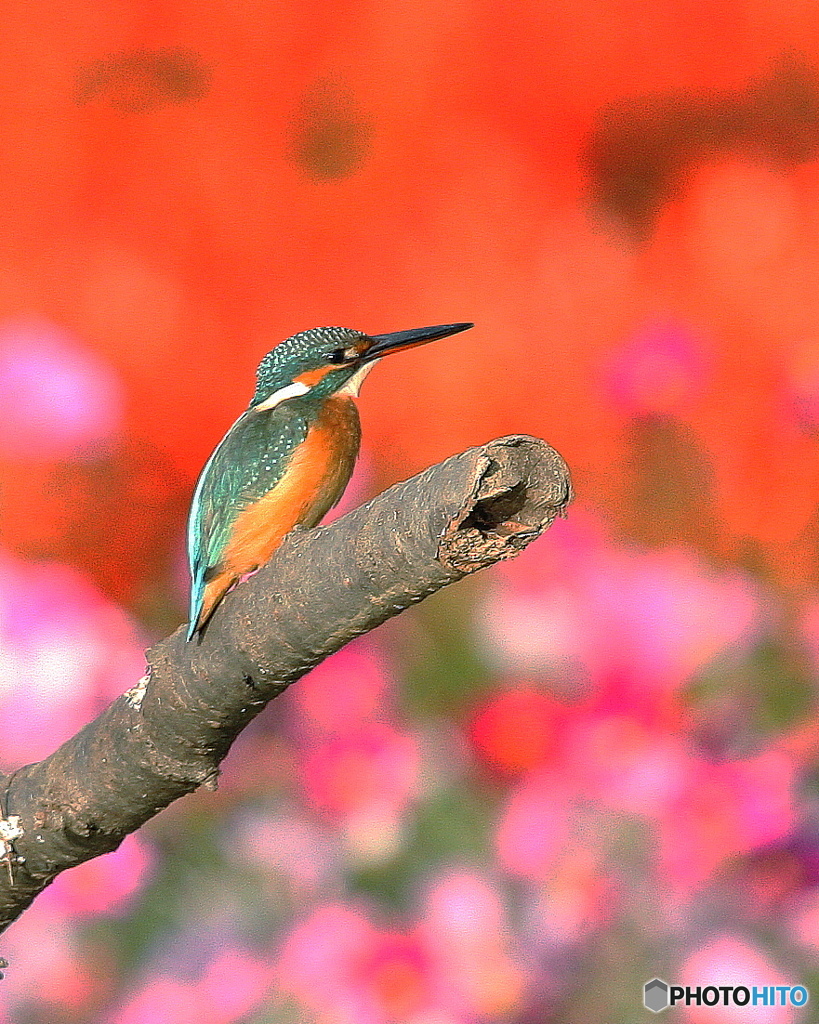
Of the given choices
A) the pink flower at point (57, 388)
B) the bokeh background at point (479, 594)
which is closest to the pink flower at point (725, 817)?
the bokeh background at point (479, 594)

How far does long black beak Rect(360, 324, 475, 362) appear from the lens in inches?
30.5

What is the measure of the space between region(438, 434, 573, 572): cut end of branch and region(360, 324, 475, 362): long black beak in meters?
0.34

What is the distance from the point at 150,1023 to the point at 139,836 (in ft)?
0.63

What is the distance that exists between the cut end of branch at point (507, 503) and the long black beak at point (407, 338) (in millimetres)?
341

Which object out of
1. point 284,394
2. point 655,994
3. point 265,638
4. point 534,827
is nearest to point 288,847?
point 534,827

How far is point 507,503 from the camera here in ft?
1.40

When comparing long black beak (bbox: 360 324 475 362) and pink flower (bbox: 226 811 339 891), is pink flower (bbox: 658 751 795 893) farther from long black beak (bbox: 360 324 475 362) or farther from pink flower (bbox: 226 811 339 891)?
long black beak (bbox: 360 324 475 362)

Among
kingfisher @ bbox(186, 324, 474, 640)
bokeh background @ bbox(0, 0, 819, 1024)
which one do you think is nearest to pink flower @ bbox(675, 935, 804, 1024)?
bokeh background @ bbox(0, 0, 819, 1024)

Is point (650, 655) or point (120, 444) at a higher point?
point (120, 444)

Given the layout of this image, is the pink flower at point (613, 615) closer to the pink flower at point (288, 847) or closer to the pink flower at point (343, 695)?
the pink flower at point (343, 695)

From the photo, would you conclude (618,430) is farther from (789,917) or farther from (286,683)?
(286,683)

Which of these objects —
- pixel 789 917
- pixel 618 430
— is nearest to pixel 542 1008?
pixel 789 917

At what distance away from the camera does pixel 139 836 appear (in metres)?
1.22

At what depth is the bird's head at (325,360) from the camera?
2.65 feet
